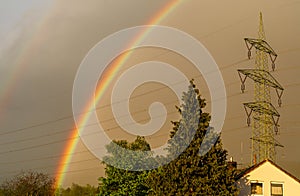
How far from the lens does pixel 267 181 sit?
46469mm

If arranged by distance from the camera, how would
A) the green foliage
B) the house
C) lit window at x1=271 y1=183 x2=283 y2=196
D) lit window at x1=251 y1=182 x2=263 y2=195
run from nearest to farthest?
the house → lit window at x1=251 y1=182 x2=263 y2=195 → lit window at x1=271 y1=183 x2=283 y2=196 → the green foliage

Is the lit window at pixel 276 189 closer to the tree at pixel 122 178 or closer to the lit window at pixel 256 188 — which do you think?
the lit window at pixel 256 188

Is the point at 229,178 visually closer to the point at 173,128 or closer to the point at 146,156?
the point at 173,128

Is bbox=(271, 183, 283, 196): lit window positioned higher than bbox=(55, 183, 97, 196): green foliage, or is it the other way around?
bbox=(55, 183, 97, 196): green foliage

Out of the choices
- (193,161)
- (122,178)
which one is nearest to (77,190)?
(122,178)

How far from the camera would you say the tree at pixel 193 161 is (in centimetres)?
3250

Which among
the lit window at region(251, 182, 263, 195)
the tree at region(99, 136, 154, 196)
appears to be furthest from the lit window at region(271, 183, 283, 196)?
the tree at region(99, 136, 154, 196)

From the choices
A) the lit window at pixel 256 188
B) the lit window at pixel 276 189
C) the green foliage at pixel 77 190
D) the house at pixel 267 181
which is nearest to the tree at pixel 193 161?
the house at pixel 267 181

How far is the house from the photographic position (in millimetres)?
44688

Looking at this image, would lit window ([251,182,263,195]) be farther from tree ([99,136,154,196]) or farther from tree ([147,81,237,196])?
tree ([147,81,237,196])

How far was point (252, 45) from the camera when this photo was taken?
154 feet

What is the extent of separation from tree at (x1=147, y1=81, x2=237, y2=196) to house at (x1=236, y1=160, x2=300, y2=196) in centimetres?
1127

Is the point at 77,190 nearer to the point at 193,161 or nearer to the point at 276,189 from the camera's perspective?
the point at 276,189

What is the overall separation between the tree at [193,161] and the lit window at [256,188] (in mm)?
12764
